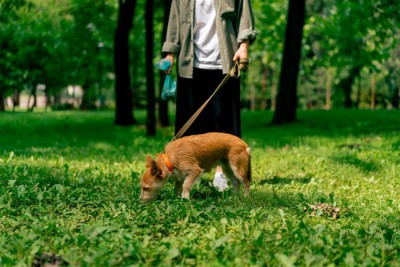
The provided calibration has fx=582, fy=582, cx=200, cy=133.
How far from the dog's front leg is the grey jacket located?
4.28 feet

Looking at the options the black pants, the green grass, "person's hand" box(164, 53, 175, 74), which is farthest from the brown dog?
"person's hand" box(164, 53, 175, 74)

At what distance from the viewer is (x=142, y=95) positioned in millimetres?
58875

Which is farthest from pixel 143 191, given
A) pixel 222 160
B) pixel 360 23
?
pixel 360 23

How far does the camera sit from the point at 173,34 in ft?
21.6

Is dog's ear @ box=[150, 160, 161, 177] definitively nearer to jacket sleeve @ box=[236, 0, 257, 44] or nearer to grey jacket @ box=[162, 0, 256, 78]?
grey jacket @ box=[162, 0, 256, 78]

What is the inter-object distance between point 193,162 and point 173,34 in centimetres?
167

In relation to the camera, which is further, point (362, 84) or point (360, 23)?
point (362, 84)

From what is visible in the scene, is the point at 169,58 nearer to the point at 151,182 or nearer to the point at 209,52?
the point at 209,52

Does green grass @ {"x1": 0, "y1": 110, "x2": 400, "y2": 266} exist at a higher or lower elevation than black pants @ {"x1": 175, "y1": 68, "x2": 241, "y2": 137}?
lower

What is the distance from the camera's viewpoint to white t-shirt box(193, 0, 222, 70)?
6.43 meters

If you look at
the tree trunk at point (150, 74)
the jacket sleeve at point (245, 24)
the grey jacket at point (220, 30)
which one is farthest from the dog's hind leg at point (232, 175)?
the tree trunk at point (150, 74)

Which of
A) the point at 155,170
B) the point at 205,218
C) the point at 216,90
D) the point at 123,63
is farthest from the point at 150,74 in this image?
the point at 205,218

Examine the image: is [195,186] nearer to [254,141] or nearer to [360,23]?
[254,141]

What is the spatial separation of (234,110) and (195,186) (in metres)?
1.04
